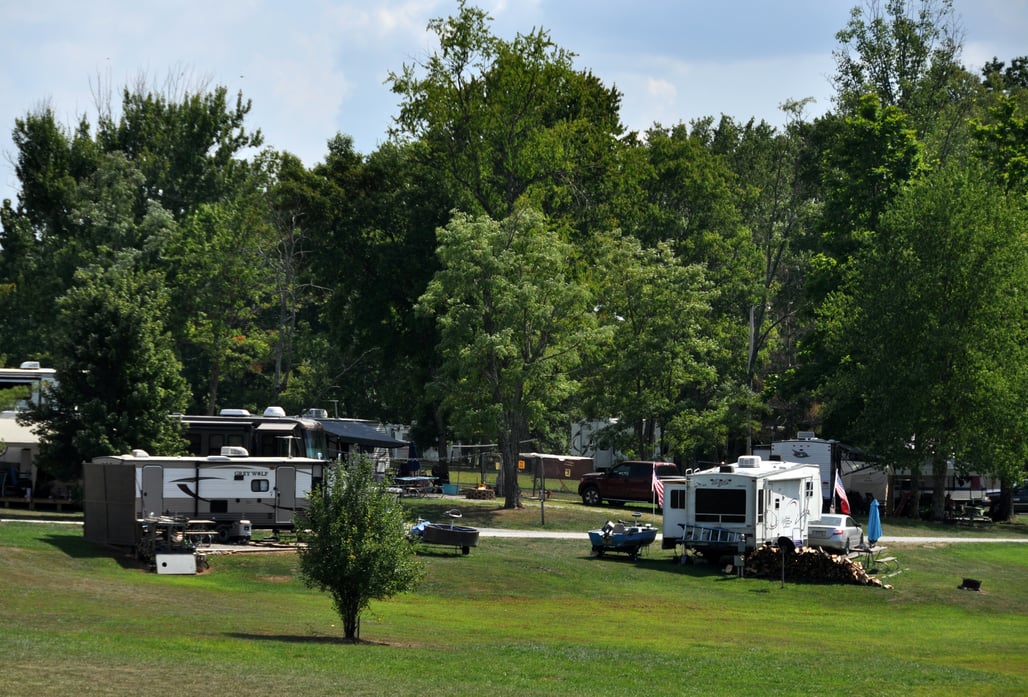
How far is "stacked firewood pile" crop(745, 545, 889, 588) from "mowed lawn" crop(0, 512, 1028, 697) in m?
0.71

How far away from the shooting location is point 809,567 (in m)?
37.2

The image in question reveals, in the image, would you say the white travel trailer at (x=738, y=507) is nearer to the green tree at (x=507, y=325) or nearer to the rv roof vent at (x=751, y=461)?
the rv roof vent at (x=751, y=461)

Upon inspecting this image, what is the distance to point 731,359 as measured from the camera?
70688mm

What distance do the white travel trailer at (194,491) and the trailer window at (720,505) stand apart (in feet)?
36.9

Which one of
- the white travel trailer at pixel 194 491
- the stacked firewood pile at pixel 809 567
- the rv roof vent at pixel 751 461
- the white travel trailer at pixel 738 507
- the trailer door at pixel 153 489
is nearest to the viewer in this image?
the white travel trailer at pixel 194 491

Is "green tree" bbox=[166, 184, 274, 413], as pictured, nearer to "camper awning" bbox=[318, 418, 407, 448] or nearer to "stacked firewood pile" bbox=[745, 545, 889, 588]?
"camper awning" bbox=[318, 418, 407, 448]

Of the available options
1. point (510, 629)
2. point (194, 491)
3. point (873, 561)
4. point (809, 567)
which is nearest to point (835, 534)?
point (873, 561)

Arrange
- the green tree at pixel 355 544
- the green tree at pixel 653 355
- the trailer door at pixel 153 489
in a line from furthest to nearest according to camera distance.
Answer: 1. the green tree at pixel 653 355
2. the trailer door at pixel 153 489
3. the green tree at pixel 355 544

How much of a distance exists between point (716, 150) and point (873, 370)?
38168mm

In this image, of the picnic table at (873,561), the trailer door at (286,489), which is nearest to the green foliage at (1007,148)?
the picnic table at (873,561)

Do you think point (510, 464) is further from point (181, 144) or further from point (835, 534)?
point (181, 144)

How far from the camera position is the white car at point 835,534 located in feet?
127

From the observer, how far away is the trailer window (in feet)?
125

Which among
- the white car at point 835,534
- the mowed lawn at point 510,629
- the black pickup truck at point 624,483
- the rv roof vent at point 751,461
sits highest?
the rv roof vent at point 751,461
